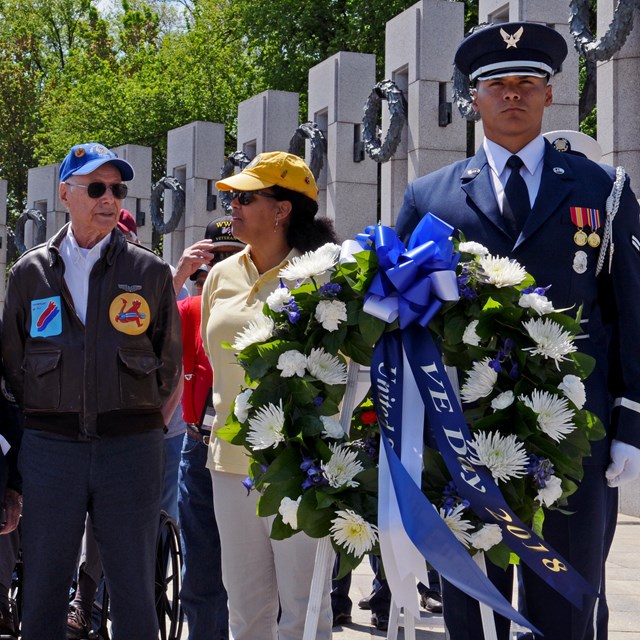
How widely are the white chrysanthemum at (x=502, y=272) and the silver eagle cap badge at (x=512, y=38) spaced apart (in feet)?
2.48

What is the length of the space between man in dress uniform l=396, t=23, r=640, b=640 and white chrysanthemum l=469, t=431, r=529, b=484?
Answer: 0.42 m

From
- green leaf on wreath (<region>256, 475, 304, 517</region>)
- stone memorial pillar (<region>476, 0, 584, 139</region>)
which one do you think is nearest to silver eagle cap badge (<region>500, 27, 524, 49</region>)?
green leaf on wreath (<region>256, 475, 304, 517</region>)

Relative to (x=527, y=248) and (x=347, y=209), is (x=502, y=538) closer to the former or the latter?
(x=527, y=248)

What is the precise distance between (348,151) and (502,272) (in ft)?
37.9

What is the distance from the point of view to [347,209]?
47.8ft

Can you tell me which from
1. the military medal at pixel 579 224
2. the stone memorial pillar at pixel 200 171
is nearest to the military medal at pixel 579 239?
the military medal at pixel 579 224

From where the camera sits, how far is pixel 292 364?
3377mm

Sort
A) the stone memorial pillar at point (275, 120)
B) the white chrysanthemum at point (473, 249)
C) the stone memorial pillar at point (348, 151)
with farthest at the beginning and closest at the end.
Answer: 1. the stone memorial pillar at point (275, 120)
2. the stone memorial pillar at point (348, 151)
3. the white chrysanthemum at point (473, 249)

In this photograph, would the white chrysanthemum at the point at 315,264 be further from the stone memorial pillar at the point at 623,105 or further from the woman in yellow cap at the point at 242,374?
the stone memorial pillar at the point at 623,105

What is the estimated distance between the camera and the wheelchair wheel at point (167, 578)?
554 cm

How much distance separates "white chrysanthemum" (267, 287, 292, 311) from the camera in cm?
349

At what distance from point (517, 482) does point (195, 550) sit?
208 centimetres

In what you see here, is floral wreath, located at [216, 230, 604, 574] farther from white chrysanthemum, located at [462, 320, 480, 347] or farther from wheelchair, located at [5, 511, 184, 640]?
wheelchair, located at [5, 511, 184, 640]

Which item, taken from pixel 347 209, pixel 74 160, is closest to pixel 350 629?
pixel 74 160
